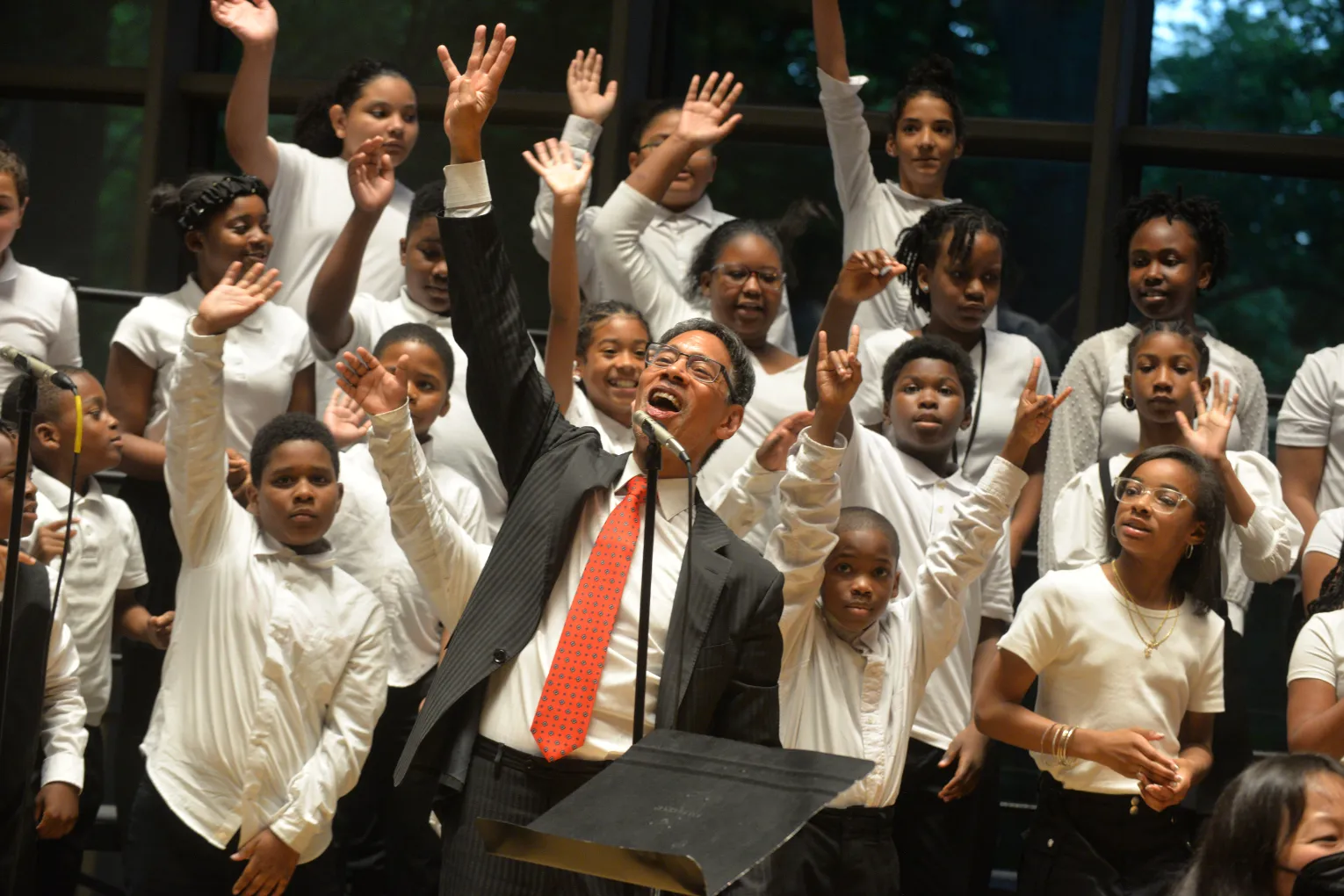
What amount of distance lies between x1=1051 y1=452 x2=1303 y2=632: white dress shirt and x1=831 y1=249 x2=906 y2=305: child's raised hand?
0.75 meters

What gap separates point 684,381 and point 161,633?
1.69 m

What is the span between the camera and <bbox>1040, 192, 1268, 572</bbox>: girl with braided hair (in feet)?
14.3

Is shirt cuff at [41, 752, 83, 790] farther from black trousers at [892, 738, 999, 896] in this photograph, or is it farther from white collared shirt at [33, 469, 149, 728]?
black trousers at [892, 738, 999, 896]

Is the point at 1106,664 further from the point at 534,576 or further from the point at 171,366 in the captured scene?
the point at 171,366

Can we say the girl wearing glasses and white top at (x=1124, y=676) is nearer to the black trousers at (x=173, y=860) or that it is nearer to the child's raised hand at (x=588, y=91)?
the black trousers at (x=173, y=860)

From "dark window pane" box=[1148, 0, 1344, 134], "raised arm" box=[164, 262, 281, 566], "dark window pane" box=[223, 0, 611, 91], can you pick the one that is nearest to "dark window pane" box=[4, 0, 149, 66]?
"dark window pane" box=[223, 0, 611, 91]

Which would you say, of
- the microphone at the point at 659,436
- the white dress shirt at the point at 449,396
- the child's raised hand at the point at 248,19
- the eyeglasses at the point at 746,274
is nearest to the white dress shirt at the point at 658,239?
the eyeglasses at the point at 746,274

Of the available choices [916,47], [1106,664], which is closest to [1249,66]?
[916,47]

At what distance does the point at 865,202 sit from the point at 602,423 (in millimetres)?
1120

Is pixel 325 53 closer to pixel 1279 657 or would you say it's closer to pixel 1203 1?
pixel 1203 1

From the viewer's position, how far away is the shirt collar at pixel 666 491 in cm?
299

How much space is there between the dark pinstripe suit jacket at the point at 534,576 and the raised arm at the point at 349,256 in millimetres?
1552

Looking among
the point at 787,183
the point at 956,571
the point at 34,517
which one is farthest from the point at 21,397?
the point at 787,183

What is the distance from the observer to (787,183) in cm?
599
